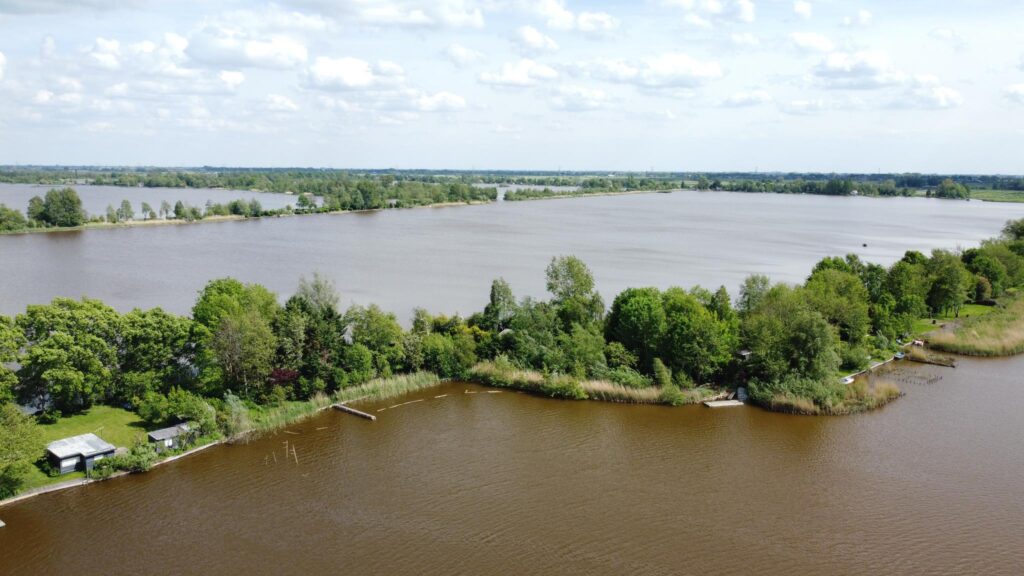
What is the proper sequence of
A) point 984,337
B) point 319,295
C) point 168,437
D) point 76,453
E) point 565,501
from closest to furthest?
point 565,501, point 76,453, point 168,437, point 319,295, point 984,337

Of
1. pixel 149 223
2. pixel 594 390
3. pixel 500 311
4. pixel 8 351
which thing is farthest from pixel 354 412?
pixel 149 223

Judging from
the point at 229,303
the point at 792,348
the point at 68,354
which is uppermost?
the point at 229,303

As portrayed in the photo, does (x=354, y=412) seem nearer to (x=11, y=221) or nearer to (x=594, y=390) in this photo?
(x=594, y=390)

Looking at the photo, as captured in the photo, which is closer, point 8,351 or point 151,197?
point 8,351

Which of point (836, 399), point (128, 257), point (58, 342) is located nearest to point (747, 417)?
point (836, 399)

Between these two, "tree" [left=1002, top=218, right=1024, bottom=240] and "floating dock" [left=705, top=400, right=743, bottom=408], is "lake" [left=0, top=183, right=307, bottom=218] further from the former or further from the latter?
"tree" [left=1002, top=218, right=1024, bottom=240]

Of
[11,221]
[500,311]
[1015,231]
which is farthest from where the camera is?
[11,221]

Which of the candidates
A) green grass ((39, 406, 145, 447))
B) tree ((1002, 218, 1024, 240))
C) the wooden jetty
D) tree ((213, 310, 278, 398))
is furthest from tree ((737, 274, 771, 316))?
tree ((1002, 218, 1024, 240))

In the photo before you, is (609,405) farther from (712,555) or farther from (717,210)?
(717,210)

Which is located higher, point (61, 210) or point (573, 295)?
point (61, 210)
